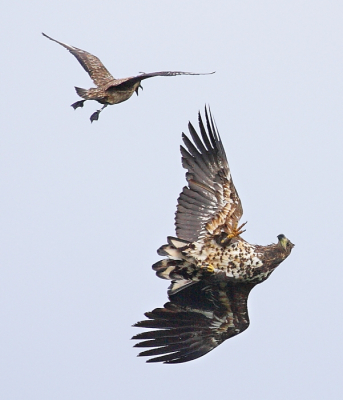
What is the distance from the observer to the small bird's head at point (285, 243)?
1397 cm

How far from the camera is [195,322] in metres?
14.5

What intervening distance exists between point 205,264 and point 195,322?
123cm

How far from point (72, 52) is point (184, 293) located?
5.81 metres

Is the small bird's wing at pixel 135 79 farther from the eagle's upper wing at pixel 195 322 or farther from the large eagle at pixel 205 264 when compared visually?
the eagle's upper wing at pixel 195 322

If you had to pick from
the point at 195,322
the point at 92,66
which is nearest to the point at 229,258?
the point at 195,322

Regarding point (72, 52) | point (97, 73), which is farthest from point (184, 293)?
point (72, 52)

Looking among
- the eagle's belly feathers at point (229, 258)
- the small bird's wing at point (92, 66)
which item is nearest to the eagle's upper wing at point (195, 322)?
the eagle's belly feathers at point (229, 258)

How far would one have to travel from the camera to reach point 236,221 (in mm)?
14078

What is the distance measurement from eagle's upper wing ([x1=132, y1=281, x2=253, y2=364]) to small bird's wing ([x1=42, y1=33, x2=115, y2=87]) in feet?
12.9

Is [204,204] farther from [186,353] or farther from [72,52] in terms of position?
[72,52]

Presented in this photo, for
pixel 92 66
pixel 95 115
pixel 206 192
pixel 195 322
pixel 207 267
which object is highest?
pixel 92 66

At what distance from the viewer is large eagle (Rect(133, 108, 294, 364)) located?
13.7 meters

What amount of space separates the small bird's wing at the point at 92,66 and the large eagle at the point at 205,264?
8.78 feet

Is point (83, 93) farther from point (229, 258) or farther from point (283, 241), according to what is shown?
point (283, 241)
